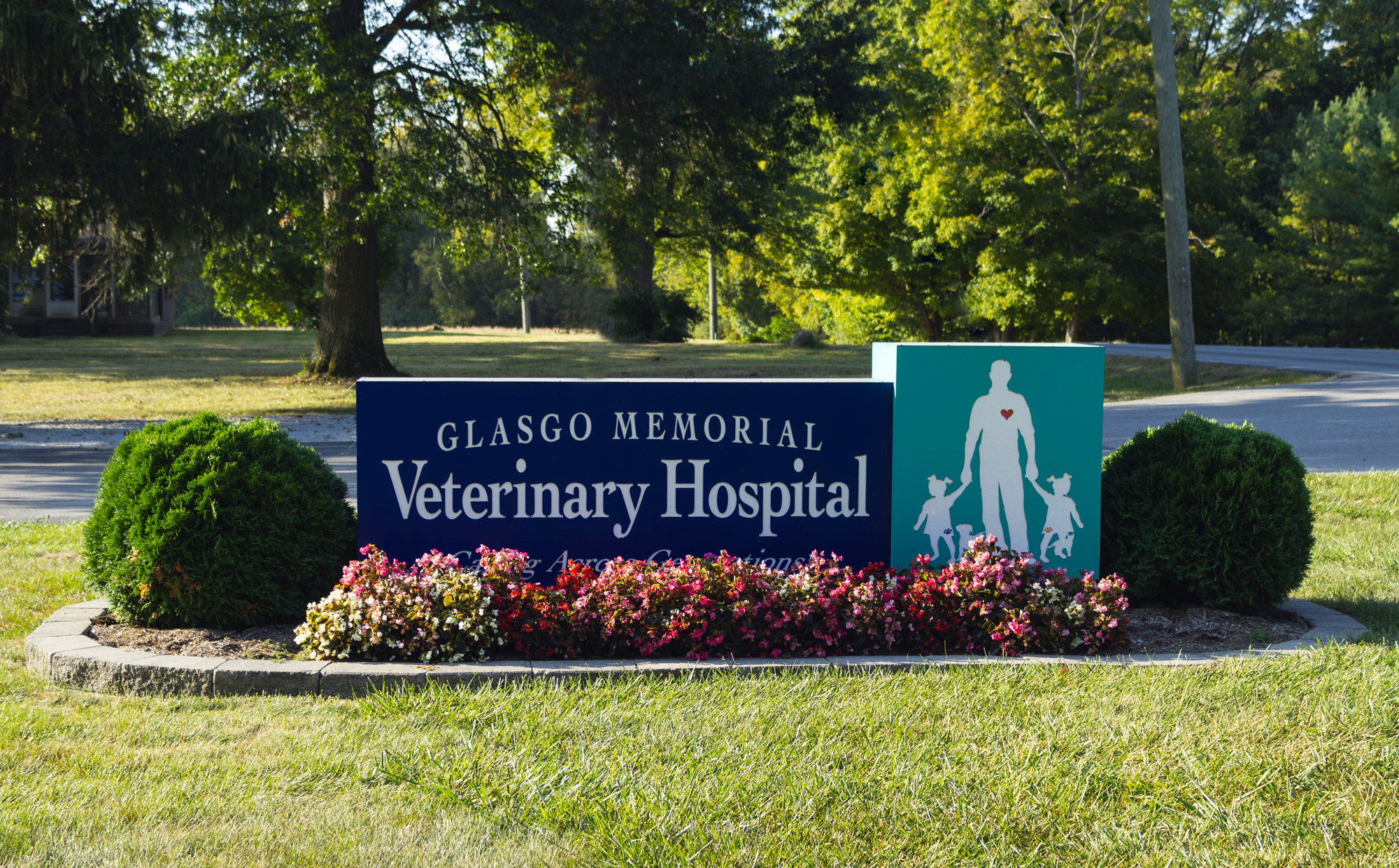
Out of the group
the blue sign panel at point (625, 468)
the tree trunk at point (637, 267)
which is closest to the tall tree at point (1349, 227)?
the tree trunk at point (637, 267)

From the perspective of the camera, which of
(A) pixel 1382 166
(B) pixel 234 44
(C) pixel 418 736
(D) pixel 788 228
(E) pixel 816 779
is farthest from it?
(A) pixel 1382 166

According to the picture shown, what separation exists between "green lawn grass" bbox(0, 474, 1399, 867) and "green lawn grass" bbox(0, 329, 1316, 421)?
13.6 metres

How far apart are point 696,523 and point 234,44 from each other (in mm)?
12755

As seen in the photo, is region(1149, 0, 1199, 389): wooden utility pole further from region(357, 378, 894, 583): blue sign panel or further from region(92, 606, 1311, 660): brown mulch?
region(357, 378, 894, 583): blue sign panel

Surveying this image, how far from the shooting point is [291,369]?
2481cm

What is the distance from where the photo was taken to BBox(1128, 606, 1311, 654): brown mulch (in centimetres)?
461

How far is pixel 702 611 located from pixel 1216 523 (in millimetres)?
2530

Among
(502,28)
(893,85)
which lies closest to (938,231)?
(893,85)

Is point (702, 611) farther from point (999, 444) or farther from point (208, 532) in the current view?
point (208, 532)

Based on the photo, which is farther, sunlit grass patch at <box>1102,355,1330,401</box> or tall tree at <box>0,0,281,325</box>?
sunlit grass patch at <box>1102,355,1330,401</box>

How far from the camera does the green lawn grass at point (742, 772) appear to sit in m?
2.77

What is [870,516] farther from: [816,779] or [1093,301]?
[1093,301]

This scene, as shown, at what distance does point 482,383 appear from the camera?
488 centimetres

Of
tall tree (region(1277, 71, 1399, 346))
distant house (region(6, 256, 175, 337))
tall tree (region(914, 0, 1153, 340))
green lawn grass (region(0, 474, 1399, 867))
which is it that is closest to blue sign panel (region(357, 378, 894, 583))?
green lawn grass (region(0, 474, 1399, 867))
